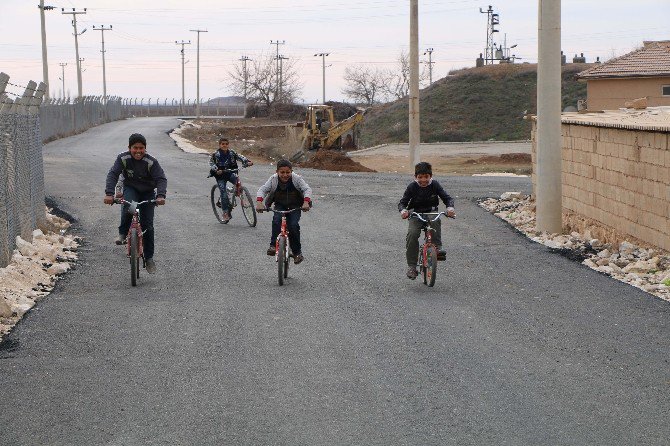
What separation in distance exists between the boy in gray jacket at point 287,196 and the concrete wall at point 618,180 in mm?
4943

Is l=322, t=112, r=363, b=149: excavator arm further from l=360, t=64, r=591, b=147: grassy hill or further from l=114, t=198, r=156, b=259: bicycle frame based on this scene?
l=114, t=198, r=156, b=259: bicycle frame

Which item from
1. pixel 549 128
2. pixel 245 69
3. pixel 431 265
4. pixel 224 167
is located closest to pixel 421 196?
pixel 431 265

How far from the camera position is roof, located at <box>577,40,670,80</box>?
2089 inches

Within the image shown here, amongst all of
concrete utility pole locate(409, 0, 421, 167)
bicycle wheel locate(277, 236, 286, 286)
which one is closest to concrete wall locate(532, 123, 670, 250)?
bicycle wheel locate(277, 236, 286, 286)

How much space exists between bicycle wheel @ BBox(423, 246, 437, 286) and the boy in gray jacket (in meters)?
1.58

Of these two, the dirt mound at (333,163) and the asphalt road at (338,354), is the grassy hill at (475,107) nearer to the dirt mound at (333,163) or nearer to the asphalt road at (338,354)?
the dirt mound at (333,163)

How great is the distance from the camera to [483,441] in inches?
251

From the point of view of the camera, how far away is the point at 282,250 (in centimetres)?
1276

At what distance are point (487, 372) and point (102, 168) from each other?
29895mm

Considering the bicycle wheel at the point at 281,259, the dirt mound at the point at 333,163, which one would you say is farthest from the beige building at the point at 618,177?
the dirt mound at the point at 333,163

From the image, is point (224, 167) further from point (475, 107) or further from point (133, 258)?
point (475, 107)

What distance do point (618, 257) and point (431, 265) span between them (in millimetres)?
3721

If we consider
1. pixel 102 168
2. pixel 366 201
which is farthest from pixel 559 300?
pixel 102 168

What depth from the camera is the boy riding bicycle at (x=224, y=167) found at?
19.3 m
